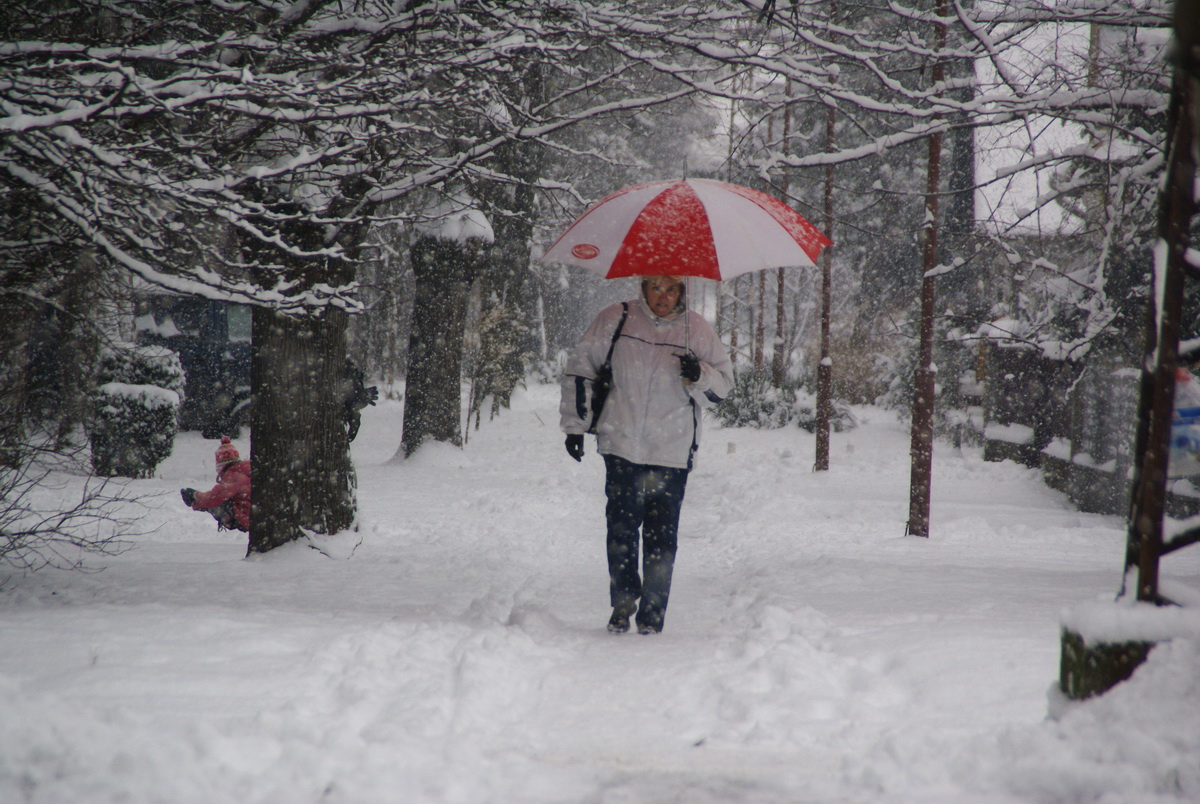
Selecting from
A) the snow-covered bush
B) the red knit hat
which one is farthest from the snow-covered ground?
the snow-covered bush

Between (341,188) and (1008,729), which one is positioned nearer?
(1008,729)

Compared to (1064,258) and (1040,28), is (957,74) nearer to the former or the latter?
(1064,258)

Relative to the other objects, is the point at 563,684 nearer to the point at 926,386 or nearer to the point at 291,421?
the point at 291,421

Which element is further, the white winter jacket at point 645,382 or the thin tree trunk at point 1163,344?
the white winter jacket at point 645,382

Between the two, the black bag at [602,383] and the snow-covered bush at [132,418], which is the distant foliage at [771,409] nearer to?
the snow-covered bush at [132,418]

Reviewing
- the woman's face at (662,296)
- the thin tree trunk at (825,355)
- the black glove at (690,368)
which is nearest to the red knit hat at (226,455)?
the woman's face at (662,296)

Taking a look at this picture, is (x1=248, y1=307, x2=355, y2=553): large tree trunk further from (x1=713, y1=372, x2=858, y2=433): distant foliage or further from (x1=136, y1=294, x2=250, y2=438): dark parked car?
(x1=713, y1=372, x2=858, y2=433): distant foliage

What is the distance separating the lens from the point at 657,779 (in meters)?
2.53

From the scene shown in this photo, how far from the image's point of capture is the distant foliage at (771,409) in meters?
18.2

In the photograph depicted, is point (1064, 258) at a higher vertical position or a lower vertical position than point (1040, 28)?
lower

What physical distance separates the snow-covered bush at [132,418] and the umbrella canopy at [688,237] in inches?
352

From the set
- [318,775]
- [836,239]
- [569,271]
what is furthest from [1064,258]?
[569,271]

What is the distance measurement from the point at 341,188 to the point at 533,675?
157 inches

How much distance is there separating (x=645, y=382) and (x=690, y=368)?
259 mm
